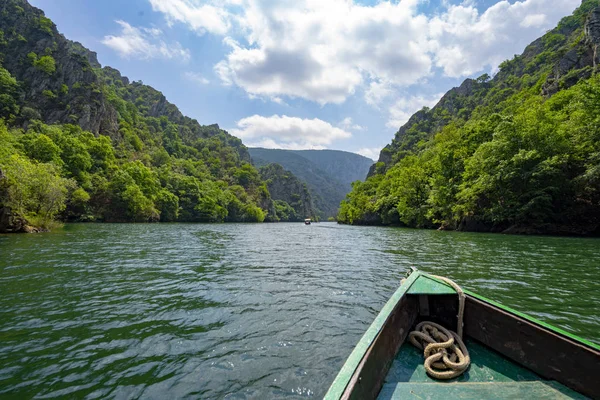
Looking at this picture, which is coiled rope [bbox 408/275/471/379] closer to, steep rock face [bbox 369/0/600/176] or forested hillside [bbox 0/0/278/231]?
forested hillside [bbox 0/0/278/231]

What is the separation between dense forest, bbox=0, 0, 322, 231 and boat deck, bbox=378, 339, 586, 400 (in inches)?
1383

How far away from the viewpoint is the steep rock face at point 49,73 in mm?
82688

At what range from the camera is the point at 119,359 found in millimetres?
5203

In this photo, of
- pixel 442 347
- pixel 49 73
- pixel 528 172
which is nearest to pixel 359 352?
pixel 442 347

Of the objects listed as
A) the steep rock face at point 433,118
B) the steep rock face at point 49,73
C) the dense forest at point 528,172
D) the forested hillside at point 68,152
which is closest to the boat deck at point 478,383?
the forested hillside at point 68,152

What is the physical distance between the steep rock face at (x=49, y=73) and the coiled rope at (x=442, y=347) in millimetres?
105524

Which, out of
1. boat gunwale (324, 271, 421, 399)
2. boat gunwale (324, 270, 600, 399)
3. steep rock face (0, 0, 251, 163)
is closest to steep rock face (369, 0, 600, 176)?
boat gunwale (324, 270, 600, 399)

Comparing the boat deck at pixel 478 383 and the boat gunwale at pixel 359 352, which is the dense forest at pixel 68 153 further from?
the boat deck at pixel 478 383

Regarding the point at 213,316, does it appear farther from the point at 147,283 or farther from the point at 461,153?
the point at 461,153

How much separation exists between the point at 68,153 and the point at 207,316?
74746mm

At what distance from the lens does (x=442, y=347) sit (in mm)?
Answer: 4605

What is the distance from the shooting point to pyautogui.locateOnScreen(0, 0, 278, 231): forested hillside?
30.3 m

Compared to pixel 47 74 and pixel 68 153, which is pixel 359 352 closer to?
Result: pixel 68 153

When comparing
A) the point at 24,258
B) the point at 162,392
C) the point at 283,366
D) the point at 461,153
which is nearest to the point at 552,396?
the point at 283,366
